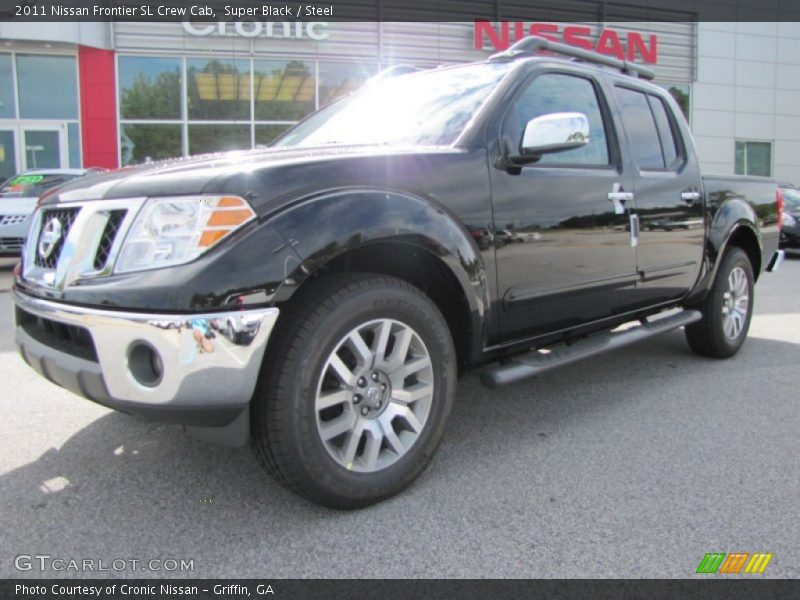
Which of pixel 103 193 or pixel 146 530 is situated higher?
pixel 103 193

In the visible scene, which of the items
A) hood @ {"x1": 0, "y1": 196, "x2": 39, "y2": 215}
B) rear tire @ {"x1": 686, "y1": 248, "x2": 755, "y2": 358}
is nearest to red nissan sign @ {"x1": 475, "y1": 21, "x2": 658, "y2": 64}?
hood @ {"x1": 0, "y1": 196, "x2": 39, "y2": 215}

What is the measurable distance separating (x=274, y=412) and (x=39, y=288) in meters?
1.05

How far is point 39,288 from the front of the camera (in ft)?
8.15

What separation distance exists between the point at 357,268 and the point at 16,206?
967cm

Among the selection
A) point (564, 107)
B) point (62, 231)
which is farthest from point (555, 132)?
point (62, 231)

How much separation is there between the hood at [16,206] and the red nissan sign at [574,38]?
11.9m

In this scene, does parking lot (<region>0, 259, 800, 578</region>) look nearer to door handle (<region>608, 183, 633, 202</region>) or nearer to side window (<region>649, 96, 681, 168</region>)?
door handle (<region>608, 183, 633, 202</region>)

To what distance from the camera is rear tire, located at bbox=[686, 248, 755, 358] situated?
4.68 metres

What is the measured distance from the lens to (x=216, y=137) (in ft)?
54.6

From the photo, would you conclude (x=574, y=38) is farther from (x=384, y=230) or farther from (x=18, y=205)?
(x=384, y=230)

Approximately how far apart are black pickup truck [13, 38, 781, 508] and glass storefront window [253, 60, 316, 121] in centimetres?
1380

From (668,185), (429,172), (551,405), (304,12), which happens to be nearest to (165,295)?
(429,172)

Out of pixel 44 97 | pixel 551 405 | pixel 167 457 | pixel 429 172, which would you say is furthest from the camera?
pixel 44 97

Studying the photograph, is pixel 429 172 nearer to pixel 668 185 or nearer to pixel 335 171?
pixel 335 171
